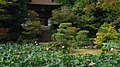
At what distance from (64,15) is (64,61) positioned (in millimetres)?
12390

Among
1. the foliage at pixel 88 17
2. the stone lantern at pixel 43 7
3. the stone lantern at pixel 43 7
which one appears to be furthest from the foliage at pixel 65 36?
the stone lantern at pixel 43 7

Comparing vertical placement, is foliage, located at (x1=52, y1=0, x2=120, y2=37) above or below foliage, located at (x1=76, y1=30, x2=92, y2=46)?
above

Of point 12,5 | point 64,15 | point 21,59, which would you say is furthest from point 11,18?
point 21,59

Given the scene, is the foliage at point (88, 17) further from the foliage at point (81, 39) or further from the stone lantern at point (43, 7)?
the stone lantern at point (43, 7)

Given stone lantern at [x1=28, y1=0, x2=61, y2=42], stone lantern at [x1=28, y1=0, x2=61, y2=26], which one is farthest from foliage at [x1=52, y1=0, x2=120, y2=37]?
stone lantern at [x1=28, y1=0, x2=61, y2=26]

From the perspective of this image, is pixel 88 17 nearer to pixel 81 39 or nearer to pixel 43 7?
pixel 81 39

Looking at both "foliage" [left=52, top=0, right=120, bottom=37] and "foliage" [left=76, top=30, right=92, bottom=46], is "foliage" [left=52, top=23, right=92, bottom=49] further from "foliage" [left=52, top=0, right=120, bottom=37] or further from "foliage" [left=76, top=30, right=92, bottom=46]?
"foliage" [left=52, top=0, right=120, bottom=37]

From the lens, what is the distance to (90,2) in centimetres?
748

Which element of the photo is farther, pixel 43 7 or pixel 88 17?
pixel 43 7

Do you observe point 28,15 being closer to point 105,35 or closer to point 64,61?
point 105,35

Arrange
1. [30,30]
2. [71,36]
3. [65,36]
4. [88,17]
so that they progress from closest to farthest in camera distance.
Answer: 1. [65,36]
2. [71,36]
3. [30,30]
4. [88,17]

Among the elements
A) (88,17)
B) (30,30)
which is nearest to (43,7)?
(88,17)

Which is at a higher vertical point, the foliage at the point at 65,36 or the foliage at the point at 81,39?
the foliage at the point at 65,36

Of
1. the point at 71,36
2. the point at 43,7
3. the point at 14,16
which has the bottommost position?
the point at 71,36
